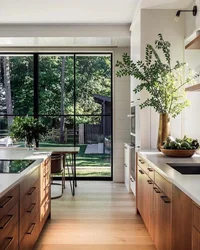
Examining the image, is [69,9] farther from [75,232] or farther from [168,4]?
[75,232]

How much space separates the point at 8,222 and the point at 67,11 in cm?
361

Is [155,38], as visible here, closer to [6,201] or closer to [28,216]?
[28,216]

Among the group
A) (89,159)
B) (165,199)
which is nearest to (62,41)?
(89,159)

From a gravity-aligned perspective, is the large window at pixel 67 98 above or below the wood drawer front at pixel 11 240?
above

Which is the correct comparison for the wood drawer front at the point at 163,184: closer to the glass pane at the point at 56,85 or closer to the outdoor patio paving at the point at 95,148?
the outdoor patio paving at the point at 95,148

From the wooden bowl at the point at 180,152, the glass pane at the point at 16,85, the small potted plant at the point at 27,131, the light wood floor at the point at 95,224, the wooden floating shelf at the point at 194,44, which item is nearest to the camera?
the wooden floating shelf at the point at 194,44

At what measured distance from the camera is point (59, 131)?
6.91m

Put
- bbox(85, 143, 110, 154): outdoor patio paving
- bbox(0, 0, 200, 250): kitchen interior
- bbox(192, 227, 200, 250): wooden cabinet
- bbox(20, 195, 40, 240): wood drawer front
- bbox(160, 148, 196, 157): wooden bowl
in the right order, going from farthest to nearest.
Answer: bbox(85, 143, 110, 154): outdoor patio paving < bbox(160, 148, 196, 157): wooden bowl < bbox(20, 195, 40, 240): wood drawer front < bbox(0, 0, 200, 250): kitchen interior < bbox(192, 227, 200, 250): wooden cabinet

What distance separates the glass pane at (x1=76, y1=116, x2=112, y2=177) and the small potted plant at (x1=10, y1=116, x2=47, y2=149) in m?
1.93

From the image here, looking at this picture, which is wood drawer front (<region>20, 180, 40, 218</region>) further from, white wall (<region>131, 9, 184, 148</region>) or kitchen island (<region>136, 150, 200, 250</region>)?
white wall (<region>131, 9, 184, 148</region>)

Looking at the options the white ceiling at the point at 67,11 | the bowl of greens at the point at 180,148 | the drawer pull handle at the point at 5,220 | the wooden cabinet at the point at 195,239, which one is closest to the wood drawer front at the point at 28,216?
the drawer pull handle at the point at 5,220

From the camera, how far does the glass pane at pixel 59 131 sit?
6898 millimetres

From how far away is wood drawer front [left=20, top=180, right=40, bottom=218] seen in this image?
2.60 meters

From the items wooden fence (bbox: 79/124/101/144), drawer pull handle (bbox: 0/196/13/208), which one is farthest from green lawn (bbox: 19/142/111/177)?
drawer pull handle (bbox: 0/196/13/208)
